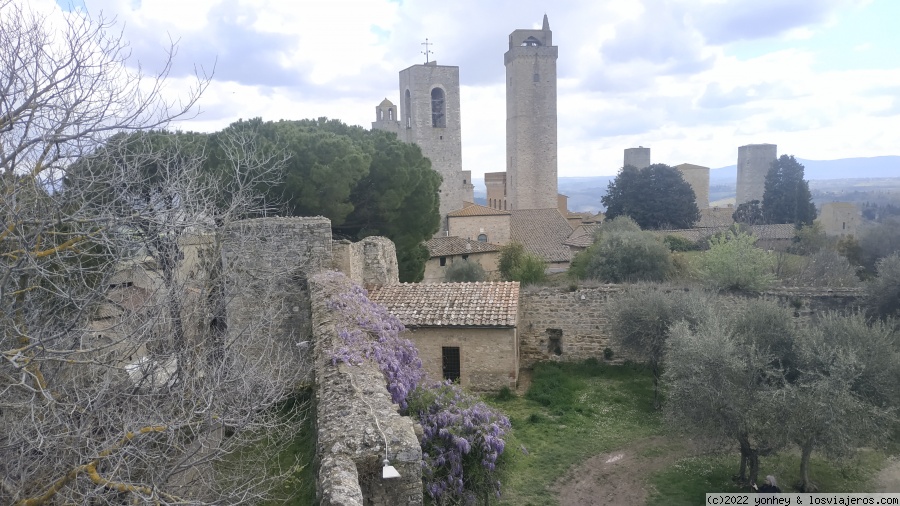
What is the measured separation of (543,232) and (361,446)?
31820mm

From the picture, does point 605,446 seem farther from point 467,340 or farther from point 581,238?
point 581,238

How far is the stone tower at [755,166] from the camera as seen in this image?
69.3 meters

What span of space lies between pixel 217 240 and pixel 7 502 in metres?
5.57

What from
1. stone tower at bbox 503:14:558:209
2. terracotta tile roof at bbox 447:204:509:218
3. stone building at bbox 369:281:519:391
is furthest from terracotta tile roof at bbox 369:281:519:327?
stone tower at bbox 503:14:558:209

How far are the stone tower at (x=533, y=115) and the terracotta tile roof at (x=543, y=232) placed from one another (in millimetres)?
12838

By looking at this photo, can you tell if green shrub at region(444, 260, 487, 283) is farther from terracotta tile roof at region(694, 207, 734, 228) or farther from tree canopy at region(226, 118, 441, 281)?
terracotta tile roof at region(694, 207, 734, 228)

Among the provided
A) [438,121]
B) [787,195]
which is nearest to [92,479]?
[438,121]

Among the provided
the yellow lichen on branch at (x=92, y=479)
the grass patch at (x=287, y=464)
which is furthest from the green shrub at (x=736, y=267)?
the yellow lichen on branch at (x=92, y=479)

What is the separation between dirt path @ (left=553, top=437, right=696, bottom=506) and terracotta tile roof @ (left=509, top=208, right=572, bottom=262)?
830 inches

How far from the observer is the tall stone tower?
1844 inches

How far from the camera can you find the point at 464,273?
2528 centimetres

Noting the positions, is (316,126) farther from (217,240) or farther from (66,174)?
(66,174)

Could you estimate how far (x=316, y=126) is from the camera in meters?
21.7

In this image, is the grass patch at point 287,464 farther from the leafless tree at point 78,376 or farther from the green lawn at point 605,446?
the green lawn at point 605,446
